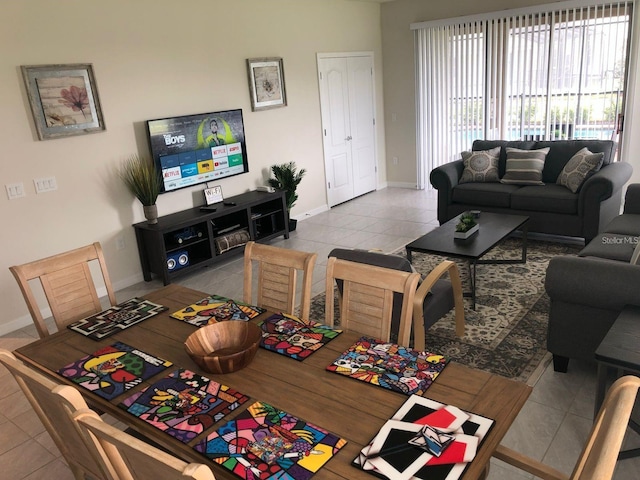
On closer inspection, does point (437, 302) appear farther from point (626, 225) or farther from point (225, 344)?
point (626, 225)

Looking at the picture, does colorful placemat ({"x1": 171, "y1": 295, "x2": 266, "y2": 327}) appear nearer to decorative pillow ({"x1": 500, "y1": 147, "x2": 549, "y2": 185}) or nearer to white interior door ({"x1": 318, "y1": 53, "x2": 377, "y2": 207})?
decorative pillow ({"x1": 500, "y1": 147, "x2": 549, "y2": 185})

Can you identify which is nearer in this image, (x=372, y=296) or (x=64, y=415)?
(x=64, y=415)

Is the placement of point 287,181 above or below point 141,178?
below

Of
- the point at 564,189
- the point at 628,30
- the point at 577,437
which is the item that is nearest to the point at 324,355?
the point at 577,437

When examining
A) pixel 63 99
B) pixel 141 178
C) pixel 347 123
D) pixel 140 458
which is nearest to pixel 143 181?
pixel 141 178

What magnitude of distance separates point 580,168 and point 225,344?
4.45 meters

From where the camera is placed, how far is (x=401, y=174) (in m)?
8.34

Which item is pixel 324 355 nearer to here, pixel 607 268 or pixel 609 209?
pixel 607 268

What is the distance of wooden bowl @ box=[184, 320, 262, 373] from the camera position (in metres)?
1.84

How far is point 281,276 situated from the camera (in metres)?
2.54

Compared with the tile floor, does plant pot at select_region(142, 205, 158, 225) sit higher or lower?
higher

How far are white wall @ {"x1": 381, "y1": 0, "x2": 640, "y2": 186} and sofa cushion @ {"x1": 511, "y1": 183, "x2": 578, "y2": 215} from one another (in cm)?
275

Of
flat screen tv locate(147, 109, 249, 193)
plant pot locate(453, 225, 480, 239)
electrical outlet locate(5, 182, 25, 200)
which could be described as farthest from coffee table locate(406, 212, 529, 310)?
electrical outlet locate(5, 182, 25, 200)

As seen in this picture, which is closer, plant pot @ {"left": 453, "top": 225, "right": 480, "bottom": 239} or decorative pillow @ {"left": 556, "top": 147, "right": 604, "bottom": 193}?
plant pot @ {"left": 453, "top": 225, "right": 480, "bottom": 239}
